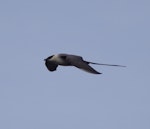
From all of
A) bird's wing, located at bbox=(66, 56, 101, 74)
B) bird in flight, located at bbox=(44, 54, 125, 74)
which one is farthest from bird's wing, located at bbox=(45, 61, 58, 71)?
bird's wing, located at bbox=(66, 56, 101, 74)

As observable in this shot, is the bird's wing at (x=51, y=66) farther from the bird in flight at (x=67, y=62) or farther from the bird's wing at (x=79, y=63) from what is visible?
the bird's wing at (x=79, y=63)

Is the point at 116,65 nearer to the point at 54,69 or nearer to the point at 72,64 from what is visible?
the point at 72,64

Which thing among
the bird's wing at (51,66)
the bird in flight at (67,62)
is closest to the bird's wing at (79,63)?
the bird in flight at (67,62)

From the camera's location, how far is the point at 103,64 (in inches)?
517

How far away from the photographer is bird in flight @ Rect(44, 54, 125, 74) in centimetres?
1382

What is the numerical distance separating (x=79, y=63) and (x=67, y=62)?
1.14 meters

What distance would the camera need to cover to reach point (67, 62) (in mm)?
15750

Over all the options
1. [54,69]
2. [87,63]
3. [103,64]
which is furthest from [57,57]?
[103,64]

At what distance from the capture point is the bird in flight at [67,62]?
13.8 metres

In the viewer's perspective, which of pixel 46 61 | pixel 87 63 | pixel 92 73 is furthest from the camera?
pixel 46 61

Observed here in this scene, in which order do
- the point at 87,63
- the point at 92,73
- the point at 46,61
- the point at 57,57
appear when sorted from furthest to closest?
the point at 46,61
the point at 57,57
the point at 87,63
the point at 92,73

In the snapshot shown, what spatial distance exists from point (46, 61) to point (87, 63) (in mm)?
3724

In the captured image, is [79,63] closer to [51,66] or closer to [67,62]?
[67,62]

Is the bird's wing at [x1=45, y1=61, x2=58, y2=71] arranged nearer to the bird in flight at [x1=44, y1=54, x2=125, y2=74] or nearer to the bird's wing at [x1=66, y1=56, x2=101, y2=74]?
the bird in flight at [x1=44, y1=54, x2=125, y2=74]
